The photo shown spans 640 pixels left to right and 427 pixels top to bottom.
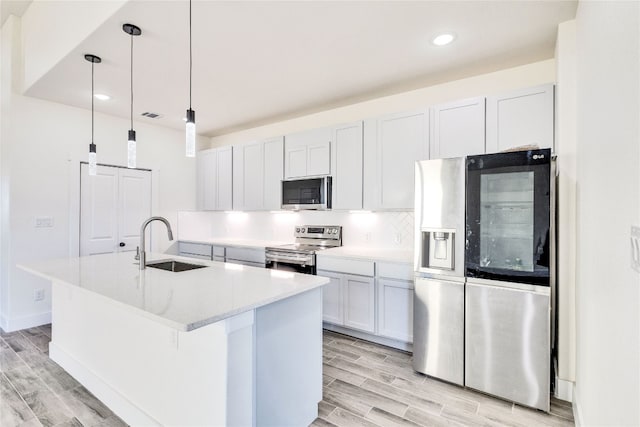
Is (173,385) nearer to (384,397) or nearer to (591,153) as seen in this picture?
(384,397)

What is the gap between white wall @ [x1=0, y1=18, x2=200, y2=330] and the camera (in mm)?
3570

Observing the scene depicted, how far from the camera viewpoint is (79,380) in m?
2.50

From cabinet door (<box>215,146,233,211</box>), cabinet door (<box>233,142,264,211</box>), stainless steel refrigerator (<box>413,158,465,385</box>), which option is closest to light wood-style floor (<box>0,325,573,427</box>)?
stainless steel refrigerator (<box>413,158,465,385</box>)

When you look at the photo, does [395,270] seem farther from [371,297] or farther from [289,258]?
[289,258]

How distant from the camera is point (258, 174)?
4492mm

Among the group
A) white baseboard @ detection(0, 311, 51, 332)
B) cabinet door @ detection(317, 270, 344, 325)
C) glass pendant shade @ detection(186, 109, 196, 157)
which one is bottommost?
white baseboard @ detection(0, 311, 51, 332)

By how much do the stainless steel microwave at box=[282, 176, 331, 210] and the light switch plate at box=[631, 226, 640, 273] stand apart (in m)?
2.89

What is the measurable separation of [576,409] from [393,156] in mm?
2406

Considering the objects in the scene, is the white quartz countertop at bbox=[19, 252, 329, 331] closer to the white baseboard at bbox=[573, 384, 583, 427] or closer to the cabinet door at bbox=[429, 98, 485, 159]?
the white baseboard at bbox=[573, 384, 583, 427]

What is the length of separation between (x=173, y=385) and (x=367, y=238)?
2.61 m

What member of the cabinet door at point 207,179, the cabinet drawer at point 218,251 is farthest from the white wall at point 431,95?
the cabinet drawer at point 218,251

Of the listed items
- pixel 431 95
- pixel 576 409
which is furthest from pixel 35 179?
pixel 576 409

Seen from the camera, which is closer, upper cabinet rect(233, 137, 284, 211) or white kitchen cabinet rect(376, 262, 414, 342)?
white kitchen cabinet rect(376, 262, 414, 342)

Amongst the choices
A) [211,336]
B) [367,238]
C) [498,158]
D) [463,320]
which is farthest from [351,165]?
[211,336]
